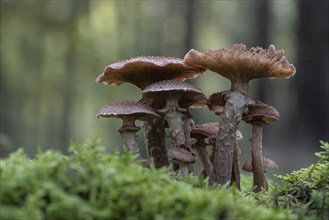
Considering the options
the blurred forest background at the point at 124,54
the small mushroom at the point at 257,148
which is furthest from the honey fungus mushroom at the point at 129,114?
the blurred forest background at the point at 124,54

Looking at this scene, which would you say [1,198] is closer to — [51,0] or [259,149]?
[259,149]

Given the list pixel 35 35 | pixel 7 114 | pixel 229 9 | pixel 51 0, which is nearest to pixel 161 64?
pixel 35 35

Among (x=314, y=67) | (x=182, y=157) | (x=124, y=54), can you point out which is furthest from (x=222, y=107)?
(x=124, y=54)

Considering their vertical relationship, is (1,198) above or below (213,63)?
below

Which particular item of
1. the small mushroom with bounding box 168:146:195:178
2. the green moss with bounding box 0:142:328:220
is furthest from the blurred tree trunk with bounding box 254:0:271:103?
the green moss with bounding box 0:142:328:220

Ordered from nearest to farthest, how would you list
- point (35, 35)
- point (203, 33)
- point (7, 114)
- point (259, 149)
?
point (259, 149)
point (35, 35)
point (7, 114)
point (203, 33)

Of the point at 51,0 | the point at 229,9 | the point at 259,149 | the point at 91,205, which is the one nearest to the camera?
the point at 91,205

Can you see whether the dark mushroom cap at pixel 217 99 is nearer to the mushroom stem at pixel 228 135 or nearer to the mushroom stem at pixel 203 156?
the mushroom stem at pixel 228 135
